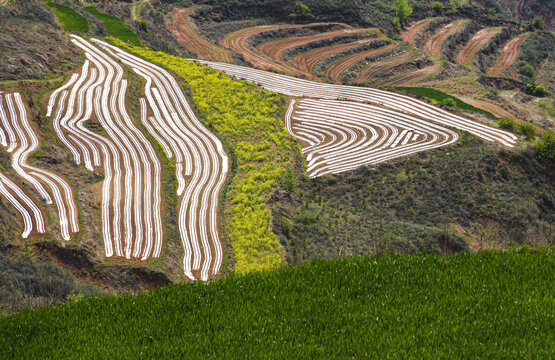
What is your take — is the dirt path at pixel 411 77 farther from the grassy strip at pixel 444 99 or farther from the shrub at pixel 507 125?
the shrub at pixel 507 125

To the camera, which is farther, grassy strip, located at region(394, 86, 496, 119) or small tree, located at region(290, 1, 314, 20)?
small tree, located at region(290, 1, 314, 20)

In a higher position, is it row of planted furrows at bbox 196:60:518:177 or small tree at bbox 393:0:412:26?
small tree at bbox 393:0:412:26

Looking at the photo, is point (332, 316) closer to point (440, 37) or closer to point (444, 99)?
point (444, 99)

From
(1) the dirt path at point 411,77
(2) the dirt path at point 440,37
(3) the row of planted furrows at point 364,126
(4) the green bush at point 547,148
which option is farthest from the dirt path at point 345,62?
(4) the green bush at point 547,148

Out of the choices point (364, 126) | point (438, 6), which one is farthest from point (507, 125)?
point (438, 6)

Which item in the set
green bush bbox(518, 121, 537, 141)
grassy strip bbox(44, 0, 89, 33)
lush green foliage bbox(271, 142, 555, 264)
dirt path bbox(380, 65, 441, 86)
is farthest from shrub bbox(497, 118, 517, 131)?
grassy strip bbox(44, 0, 89, 33)

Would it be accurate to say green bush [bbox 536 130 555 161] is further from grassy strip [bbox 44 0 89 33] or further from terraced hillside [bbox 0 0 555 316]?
grassy strip [bbox 44 0 89 33]

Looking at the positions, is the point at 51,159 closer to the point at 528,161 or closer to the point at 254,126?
the point at 254,126

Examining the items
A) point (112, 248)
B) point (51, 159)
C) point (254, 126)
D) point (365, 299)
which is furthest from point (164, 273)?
point (254, 126)
